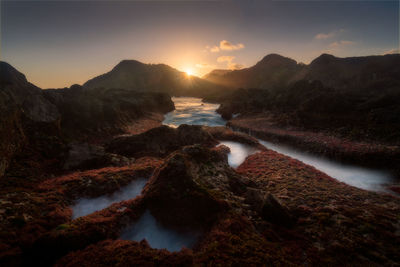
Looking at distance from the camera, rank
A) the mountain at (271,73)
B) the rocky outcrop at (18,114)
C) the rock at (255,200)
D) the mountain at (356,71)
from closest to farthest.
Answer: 1. the rock at (255,200)
2. the rocky outcrop at (18,114)
3. the mountain at (356,71)
4. the mountain at (271,73)

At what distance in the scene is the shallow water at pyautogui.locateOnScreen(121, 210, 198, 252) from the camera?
23.1 feet

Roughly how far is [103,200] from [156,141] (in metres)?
12.2

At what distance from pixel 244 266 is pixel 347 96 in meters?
52.1

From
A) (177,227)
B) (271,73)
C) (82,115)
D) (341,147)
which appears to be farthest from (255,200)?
(271,73)

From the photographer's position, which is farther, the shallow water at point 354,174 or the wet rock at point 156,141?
the wet rock at point 156,141

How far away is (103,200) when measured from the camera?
11.3 m

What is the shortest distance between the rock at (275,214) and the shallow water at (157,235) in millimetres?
3855

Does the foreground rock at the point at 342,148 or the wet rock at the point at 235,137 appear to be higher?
the wet rock at the point at 235,137

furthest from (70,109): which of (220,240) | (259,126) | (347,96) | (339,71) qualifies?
(339,71)

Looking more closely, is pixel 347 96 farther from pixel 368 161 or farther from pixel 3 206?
pixel 3 206

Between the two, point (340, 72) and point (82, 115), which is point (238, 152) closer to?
point (82, 115)

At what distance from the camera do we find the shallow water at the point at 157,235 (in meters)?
7.06

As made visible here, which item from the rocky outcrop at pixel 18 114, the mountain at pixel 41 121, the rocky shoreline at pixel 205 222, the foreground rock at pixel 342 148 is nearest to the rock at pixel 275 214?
the rocky shoreline at pixel 205 222

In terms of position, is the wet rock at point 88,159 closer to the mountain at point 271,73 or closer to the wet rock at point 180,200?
the wet rock at point 180,200
